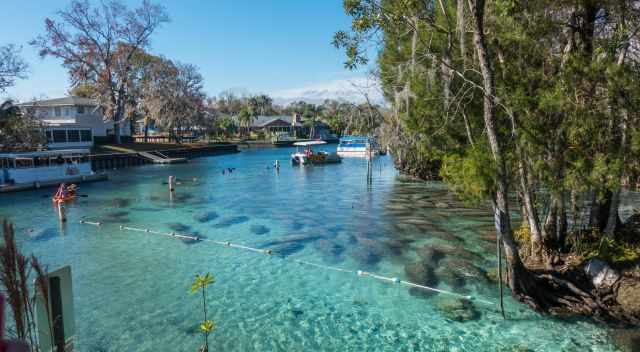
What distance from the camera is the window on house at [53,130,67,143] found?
183ft

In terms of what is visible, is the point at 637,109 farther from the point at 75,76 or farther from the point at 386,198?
the point at 75,76

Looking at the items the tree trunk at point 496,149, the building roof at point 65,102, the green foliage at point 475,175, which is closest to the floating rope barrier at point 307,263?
the tree trunk at point 496,149

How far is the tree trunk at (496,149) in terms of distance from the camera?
9711 millimetres

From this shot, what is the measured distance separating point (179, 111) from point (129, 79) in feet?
30.7

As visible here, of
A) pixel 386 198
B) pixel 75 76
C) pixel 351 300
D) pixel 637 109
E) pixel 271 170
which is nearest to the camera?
pixel 637 109

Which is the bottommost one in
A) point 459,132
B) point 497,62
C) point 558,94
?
point 459,132

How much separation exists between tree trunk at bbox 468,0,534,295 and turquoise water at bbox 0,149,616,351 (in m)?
1.26

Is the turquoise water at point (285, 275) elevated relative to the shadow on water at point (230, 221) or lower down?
elevated

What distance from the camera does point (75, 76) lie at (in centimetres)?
6212

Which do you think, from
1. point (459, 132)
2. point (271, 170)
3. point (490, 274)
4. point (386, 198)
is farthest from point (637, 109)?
point (271, 170)

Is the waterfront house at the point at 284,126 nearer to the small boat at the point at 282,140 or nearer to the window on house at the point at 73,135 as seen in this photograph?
the small boat at the point at 282,140

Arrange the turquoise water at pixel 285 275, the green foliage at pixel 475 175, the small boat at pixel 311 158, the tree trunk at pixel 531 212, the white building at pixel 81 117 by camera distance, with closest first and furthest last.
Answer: the turquoise water at pixel 285 275, the green foliage at pixel 475 175, the tree trunk at pixel 531 212, the small boat at pixel 311 158, the white building at pixel 81 117

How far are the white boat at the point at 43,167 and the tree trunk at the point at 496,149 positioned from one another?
36.5m

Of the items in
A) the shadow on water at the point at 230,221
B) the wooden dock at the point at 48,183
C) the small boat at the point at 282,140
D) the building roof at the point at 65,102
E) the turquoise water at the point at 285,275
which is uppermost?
the building roof at the point at 65,102
